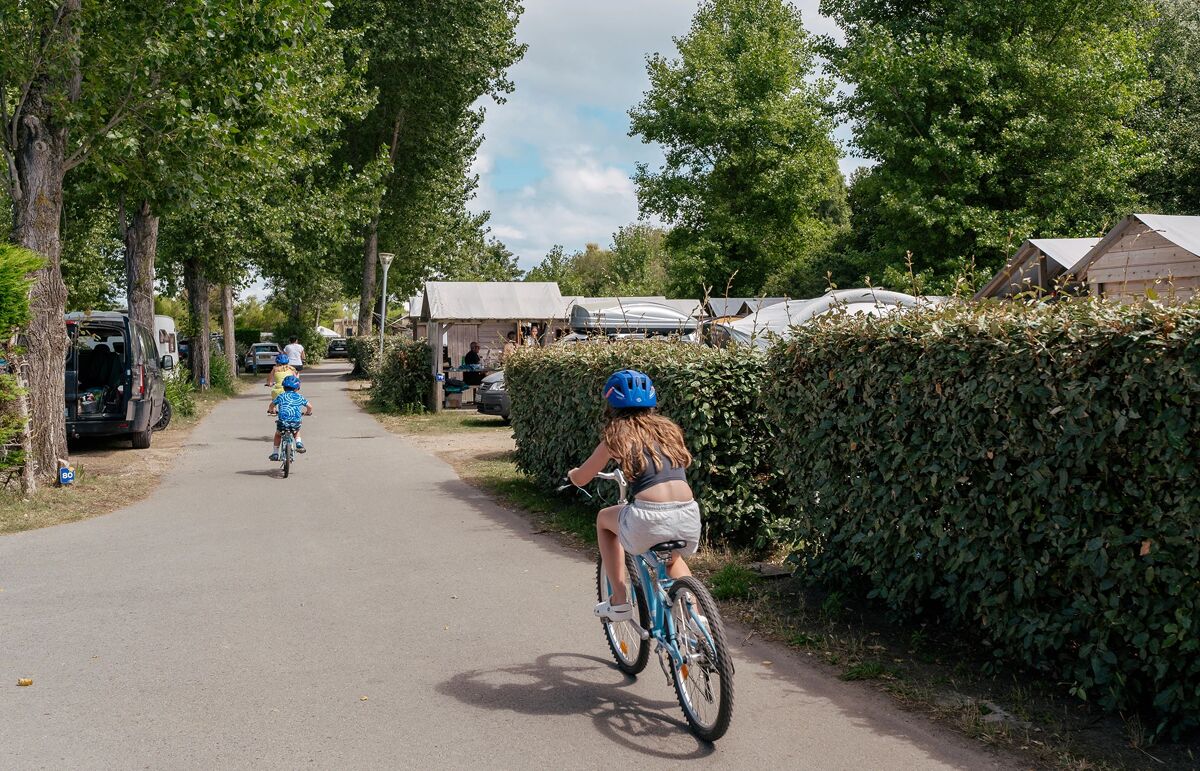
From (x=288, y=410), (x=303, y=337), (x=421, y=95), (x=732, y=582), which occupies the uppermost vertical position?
(x=421, y=95)

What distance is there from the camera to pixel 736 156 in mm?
40906

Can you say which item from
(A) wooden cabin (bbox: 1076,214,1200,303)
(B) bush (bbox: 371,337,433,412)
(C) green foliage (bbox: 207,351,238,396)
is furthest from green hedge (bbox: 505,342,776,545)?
(C) green foliage (bbox: 207,351,238,396)

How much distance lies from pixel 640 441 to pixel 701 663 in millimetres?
1083

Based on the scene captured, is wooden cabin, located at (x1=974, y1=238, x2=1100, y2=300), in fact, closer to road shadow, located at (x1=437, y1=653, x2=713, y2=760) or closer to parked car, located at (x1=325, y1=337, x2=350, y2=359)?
road shadow, located at (x1=437, y1=653, x2=713, y2=760)

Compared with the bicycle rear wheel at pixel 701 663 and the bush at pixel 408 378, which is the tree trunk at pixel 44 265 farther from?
the bush at pixel 408 378


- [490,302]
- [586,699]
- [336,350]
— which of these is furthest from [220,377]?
[336,350]

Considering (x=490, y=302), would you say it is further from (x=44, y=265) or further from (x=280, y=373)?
(x=44, y=265)

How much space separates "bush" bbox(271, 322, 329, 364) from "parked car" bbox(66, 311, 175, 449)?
5250cm

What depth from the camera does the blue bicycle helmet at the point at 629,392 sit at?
4906mm

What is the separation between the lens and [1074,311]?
454 cm

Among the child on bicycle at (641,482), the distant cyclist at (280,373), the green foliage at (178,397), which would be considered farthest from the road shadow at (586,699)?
the green foliage at (178,397)

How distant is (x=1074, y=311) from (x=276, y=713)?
4201 mm

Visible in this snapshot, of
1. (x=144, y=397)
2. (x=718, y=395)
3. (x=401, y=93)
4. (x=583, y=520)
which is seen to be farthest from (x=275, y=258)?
(x=718, y=395)

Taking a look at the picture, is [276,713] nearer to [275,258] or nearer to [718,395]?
[718,395]
